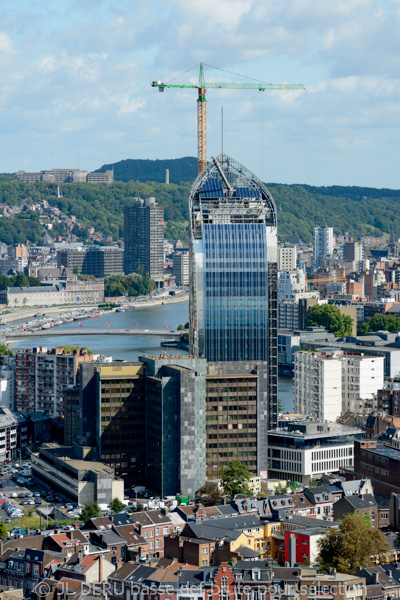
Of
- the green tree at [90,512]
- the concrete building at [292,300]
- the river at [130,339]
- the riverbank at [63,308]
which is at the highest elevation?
the concrete building at [292,300]

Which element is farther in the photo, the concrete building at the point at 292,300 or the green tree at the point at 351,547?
the concrete building at the point at 292,300

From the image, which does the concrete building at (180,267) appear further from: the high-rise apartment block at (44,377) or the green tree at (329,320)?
the high-rise apartment block at (44,377)

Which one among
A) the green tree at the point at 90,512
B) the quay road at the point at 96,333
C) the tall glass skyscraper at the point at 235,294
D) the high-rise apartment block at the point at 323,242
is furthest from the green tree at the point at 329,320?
the high-rise apartment block at the point at 323,242

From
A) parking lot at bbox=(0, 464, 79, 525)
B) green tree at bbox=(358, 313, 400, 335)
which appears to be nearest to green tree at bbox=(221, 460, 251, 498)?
parking lot at bbox=(0, 464, 79, 525)

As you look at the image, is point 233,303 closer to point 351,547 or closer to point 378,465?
point 378,465

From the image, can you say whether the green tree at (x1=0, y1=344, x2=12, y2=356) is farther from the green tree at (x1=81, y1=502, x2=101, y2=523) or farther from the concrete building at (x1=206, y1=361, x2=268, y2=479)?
the green tree at (x1=81, y1=502, x2=101, y2=523)
